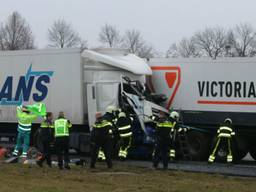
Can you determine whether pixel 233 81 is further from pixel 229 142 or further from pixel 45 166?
pixel 45 166

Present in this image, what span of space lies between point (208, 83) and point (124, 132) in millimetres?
3035

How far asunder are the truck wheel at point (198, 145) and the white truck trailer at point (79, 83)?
1352 mm

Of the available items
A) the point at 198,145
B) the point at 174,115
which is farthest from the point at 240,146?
the point at 174,115

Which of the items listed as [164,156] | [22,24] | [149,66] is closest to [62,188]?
[164,156]

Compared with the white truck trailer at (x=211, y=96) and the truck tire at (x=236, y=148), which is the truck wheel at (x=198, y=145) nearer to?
the white truck trailer at (x=211, y=96)

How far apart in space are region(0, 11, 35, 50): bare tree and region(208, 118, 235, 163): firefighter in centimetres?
5521

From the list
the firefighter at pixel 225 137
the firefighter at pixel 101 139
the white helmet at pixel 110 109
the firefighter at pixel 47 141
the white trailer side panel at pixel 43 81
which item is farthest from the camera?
the white trailer side panel at pixel 43 81

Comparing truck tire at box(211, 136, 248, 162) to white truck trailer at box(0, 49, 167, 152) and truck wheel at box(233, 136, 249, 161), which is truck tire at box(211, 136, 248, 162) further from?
white truck trailer at box(0, 49, 167, 152)

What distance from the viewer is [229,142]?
17328 mm

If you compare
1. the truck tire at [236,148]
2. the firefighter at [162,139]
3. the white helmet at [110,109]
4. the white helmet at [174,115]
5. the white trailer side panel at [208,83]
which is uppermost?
the white trailer side panel at [208,83]

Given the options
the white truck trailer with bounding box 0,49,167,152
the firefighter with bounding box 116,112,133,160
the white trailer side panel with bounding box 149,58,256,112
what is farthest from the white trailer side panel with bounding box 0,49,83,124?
the white trailer side panel with bounding box 149,58,256,112

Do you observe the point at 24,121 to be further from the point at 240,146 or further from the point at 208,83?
the point at 240,146

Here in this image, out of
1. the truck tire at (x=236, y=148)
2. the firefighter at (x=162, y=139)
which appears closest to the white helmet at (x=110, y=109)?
the firefighter at (x=162, y=139)

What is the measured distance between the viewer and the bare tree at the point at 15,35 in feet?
231
